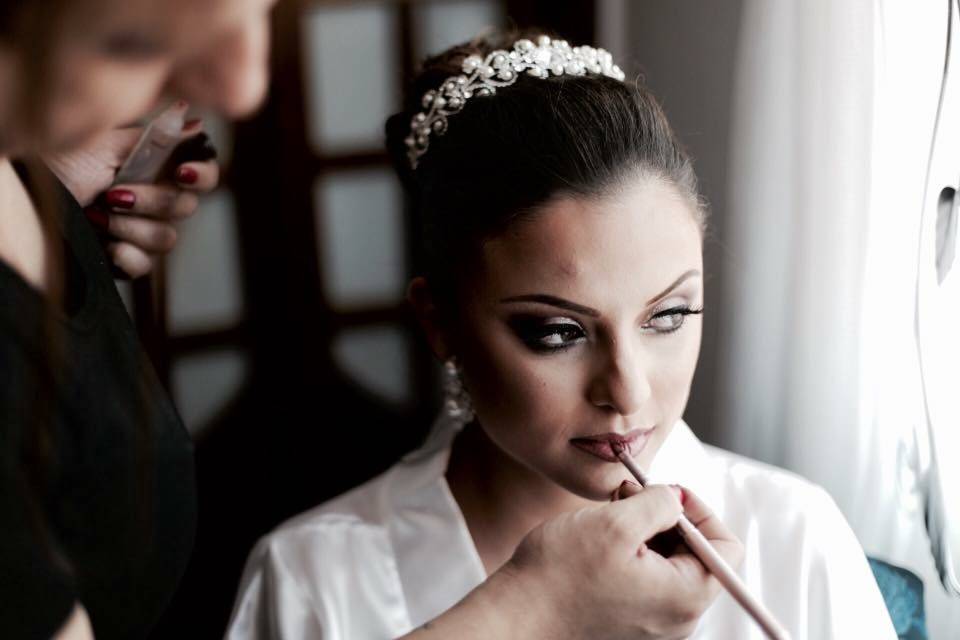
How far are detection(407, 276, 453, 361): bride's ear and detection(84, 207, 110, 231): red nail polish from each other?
354 millimetres

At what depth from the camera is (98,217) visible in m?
1.07

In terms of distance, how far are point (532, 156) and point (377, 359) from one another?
126 centimetres

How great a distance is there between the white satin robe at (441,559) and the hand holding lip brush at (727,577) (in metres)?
0.37

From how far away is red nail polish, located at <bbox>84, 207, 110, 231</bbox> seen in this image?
41.8 inches

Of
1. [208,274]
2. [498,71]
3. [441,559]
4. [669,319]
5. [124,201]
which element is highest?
[498,71]

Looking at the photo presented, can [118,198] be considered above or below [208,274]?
above

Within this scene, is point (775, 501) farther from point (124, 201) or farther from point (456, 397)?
point (124, 201)

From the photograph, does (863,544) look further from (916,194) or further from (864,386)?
(916,194)

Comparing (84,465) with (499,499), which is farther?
(499,499)

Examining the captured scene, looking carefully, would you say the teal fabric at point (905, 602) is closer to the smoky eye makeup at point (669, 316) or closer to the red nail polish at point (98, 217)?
the smoky eye makeup at point (669, 316)

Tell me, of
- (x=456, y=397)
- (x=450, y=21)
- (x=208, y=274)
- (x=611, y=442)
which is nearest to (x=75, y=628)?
(x=611, y=442)

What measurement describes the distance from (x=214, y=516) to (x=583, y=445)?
1.35 meters

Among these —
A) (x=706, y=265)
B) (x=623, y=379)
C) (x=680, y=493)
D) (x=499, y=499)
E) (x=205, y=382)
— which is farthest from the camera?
(x=205, y=382)

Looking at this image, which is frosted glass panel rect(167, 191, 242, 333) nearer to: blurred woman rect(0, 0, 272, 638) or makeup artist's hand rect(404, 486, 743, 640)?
blurred woman rect(0, 0, 272, 638)
